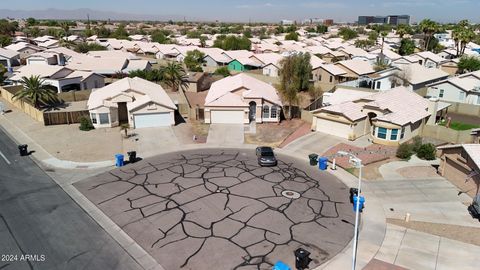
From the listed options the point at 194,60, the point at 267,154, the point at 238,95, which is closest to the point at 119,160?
the point at 267,154

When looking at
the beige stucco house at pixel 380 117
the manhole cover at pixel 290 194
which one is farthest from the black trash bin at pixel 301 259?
the beige stucco house at pixel 380 117

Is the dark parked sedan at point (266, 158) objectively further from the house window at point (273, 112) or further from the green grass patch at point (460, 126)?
the green grass patch at point (460, 126)

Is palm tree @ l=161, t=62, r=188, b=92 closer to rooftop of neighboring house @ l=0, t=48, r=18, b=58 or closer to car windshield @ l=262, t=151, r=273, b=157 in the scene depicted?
car windshield @ l=262, t=151, r=273, b=157

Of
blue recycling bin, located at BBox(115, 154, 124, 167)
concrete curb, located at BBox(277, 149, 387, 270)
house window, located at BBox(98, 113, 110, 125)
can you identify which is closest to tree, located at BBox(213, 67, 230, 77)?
house window, located at BBox(98, 113, 110, 125)

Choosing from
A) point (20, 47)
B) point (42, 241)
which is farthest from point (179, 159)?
point (20, 47)

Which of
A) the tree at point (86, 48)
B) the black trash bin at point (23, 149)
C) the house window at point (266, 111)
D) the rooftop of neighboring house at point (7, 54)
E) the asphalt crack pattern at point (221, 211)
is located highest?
the tree at point (86, 48)

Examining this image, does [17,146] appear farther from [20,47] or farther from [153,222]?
[20,47]
